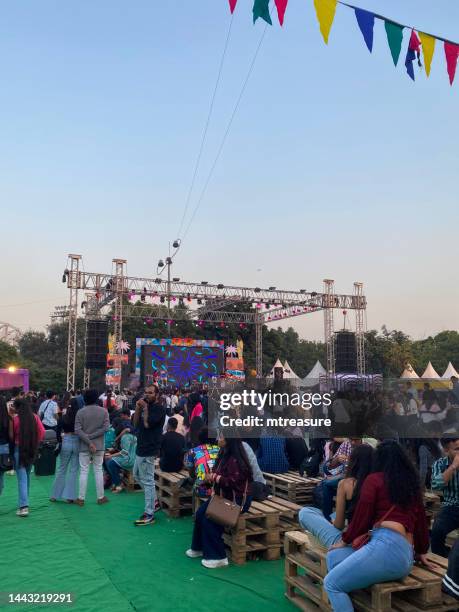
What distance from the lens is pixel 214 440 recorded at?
228 inches

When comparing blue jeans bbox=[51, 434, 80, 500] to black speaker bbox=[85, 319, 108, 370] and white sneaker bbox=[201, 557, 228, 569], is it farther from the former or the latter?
black speaker bbox=[85, 319, 108, 370]

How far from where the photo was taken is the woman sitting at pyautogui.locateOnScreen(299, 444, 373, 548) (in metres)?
3.48

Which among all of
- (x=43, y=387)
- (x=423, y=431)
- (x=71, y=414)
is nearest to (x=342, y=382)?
(x=423, y=431)

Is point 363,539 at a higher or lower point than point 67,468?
higher

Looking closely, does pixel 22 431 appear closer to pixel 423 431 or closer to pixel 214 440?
pixel 214 440

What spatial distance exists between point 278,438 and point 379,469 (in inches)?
151

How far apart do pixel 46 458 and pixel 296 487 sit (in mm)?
5198

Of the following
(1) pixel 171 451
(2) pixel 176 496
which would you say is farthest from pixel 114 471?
(2) pixel 176 496

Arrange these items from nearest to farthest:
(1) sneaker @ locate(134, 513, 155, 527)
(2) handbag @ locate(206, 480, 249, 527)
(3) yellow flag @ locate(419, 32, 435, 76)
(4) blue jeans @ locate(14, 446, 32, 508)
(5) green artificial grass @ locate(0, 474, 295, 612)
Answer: (5) green artificial grass @ locate(0, 474, 295, 612) → (2) handbag @ locate(206, 480, 249, 527) → (3) yellow flag @ locate(419, 32, 435, 76) → (1) sneaker @ locate(134, 513, 155, 527) → (4) blue jeans @ locate(14, 446, 32, 508)

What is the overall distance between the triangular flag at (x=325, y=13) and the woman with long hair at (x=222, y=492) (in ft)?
13.0

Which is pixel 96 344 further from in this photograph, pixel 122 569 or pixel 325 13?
pixel 325 13

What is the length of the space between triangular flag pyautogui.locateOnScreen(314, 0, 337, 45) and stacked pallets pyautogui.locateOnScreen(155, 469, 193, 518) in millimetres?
5005

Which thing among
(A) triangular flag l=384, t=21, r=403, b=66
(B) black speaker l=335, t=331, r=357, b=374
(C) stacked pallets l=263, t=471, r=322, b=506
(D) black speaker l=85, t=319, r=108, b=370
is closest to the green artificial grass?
(C) stacked pallets l=263, t=471, r=322, b=506

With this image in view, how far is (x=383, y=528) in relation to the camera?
10.0ft
